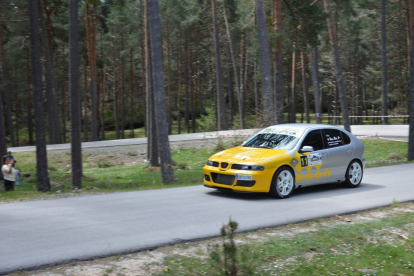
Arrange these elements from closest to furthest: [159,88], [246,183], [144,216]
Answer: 1. [144,216]
2. [246,183]
3. [159,88]

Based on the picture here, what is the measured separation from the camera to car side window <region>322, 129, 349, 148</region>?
12.4 m

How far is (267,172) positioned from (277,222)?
2.10 meters

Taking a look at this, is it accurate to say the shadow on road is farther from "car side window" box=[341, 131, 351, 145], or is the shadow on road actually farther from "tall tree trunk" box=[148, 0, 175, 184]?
"tall tree trunk" box=[148, 0, 175, 184]

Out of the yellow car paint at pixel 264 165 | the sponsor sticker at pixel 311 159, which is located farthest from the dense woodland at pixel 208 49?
the yellow car paint at pixel 264 165

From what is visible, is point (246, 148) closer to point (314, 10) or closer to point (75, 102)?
point (75, 102)

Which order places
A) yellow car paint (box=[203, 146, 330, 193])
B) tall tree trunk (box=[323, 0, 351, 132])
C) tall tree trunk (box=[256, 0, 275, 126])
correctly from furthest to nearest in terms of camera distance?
tall tree trunk (box=[323, 0, 351, 132])
tall tree trunk (box=[256, 0, 275, 126])
yellow car paint (box=[203, 146, 330, 193])

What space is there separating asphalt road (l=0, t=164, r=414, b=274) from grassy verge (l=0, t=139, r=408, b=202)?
8006 mm

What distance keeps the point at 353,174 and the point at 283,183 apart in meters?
2.79

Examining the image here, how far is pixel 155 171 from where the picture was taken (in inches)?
966

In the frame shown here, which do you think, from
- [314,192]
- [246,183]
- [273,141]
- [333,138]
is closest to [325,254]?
[246,183]

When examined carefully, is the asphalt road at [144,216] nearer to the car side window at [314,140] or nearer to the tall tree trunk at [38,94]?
the car side window at [314,140]

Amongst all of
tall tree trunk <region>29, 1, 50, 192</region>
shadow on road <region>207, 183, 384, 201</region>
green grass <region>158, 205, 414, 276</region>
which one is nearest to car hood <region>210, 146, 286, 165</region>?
shadow on road <region>207, 183, 384, 201</region>

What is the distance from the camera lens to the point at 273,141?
1204 cm

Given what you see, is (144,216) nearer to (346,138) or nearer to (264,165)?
(264,165)
